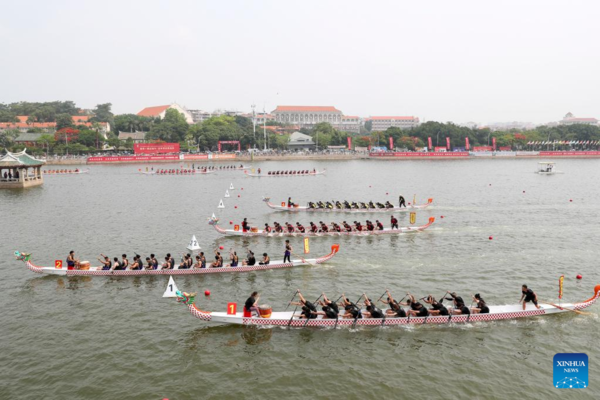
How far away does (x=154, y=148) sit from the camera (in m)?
117

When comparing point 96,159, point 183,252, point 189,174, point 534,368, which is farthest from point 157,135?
point 534,368

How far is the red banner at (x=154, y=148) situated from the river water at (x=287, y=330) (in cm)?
7949

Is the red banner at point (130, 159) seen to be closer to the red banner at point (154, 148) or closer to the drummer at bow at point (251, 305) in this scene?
the red banner at point (154, 148)

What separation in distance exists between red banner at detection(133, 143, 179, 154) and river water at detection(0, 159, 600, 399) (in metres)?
79.5

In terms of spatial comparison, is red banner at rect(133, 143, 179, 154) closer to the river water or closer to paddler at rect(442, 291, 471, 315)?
the river water

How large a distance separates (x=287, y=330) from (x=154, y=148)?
363 feet

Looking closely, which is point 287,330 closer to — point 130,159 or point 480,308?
point 480,308

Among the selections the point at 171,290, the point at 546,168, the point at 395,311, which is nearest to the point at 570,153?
the point at 546,168

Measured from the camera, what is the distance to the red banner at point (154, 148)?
115188mm

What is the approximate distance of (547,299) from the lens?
19328 mm

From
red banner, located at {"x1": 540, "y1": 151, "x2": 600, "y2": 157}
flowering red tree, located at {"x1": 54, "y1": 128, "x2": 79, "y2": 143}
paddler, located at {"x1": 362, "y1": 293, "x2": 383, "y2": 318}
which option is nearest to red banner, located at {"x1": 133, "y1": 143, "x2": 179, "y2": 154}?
flowering red tree, located at {"x1": 54, "y1": 128, "x2": 79, "y2": 143}

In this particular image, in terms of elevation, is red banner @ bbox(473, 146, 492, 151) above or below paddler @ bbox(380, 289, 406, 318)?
above

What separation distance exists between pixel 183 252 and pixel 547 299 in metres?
21.0

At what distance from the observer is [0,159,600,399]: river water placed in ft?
43.7
